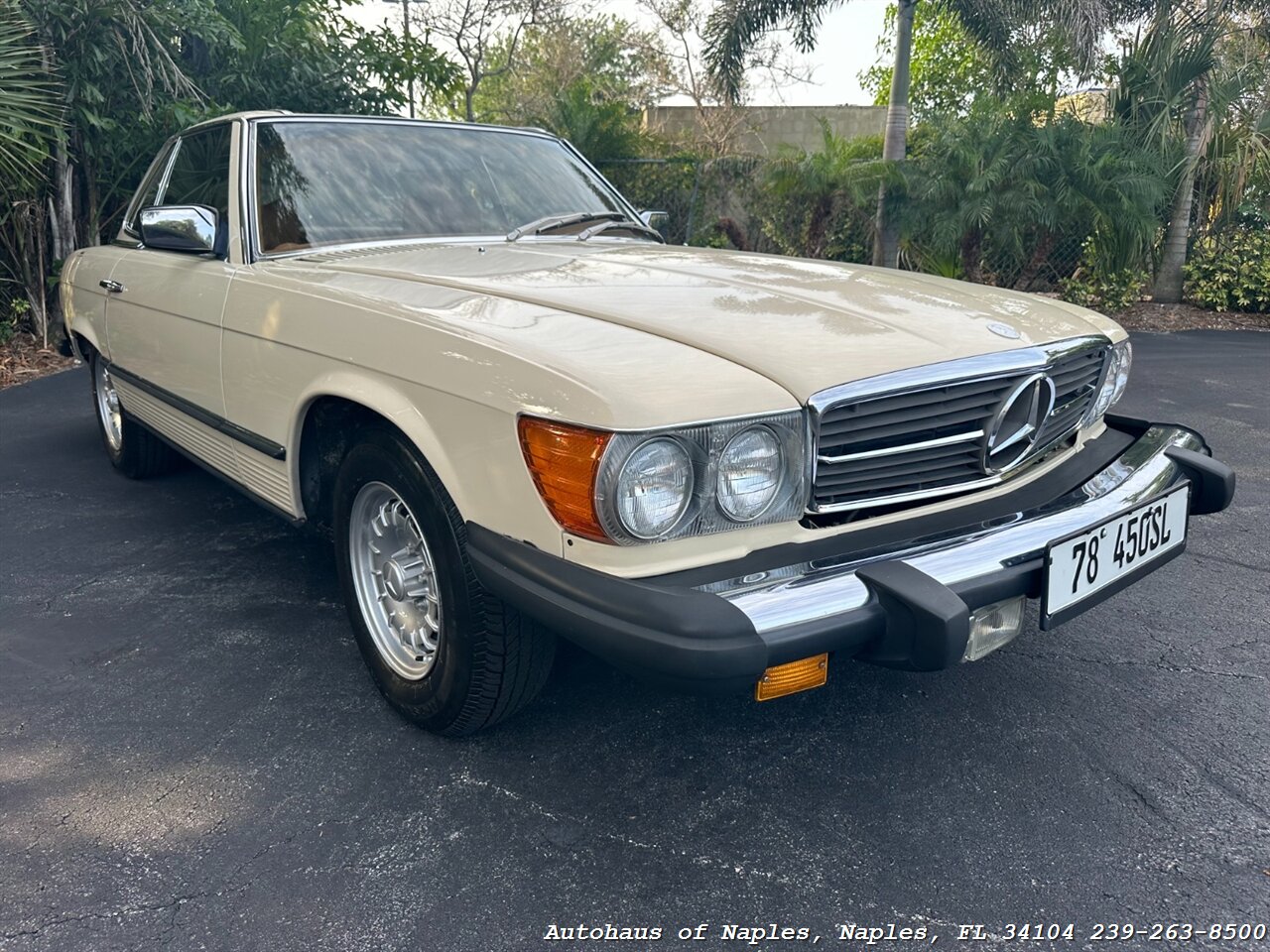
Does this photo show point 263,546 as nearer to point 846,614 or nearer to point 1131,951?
point 846,614

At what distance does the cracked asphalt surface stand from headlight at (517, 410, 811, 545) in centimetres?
73

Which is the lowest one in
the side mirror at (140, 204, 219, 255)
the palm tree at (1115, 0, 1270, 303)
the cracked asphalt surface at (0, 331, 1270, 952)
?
the cracked asphalt surface at (0, 331, 1270, 952)

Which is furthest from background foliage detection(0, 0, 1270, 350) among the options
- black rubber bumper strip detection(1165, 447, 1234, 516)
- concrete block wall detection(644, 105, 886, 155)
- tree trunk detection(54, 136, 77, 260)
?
black rubber bumper strip detection(1165, 447, 1234, 516)

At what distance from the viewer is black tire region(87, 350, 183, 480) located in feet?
14.2

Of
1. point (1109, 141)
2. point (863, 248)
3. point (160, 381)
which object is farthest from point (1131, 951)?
point (863, 248)

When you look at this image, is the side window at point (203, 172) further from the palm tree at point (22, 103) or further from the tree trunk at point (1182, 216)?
the tree trunk at point (1182, 216)

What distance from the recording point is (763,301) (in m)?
2.30

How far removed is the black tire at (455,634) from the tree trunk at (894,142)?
942 cm

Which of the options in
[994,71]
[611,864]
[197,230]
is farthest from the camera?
[994,71]

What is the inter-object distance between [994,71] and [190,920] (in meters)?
12.2

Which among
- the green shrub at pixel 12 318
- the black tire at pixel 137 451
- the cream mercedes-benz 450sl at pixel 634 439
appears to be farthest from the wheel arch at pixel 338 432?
the green shrub at pixel 12 318

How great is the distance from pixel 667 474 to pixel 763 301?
746mm

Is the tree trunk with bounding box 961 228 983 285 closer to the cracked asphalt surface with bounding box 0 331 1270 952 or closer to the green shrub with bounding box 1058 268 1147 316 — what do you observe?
the green shrub with bounding box 1058 268 1147 316

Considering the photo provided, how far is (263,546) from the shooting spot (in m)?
3.69
